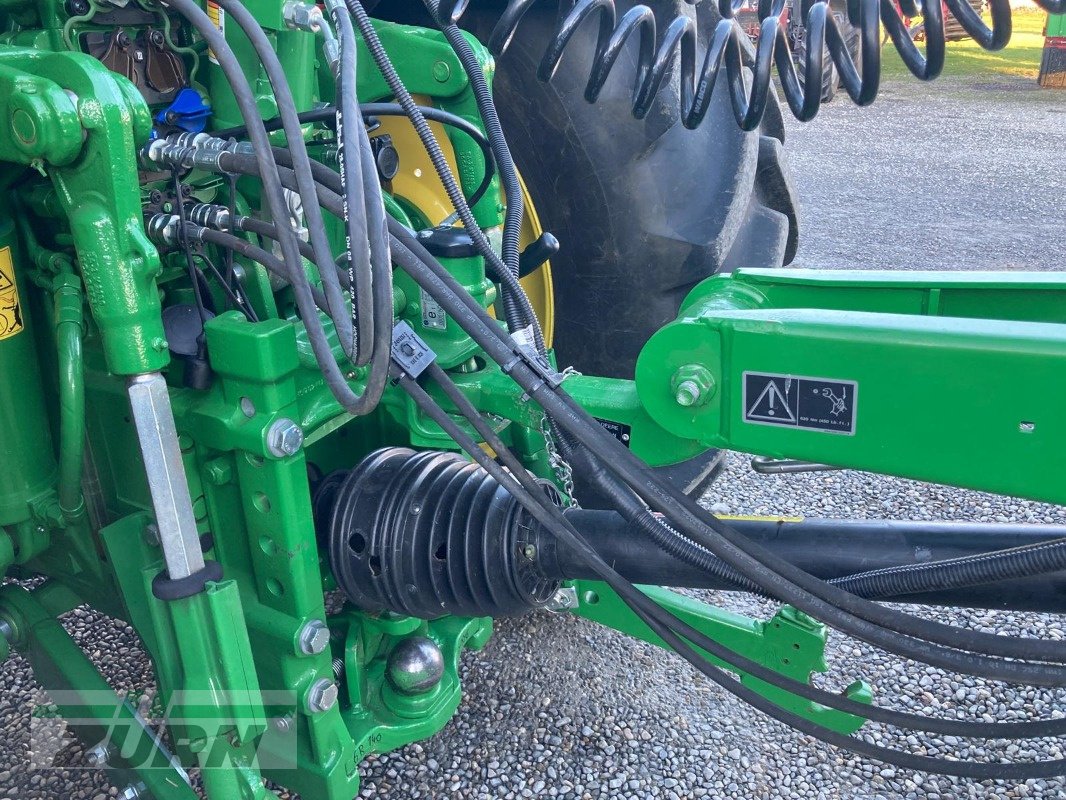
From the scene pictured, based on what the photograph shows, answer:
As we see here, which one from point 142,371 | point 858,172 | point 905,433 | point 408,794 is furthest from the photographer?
point 858,172

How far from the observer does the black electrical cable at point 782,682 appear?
1144mm

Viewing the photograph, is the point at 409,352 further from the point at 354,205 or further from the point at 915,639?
the point at 915,639

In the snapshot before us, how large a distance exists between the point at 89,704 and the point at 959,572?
48.7 inches

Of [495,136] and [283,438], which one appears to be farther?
[495,136]

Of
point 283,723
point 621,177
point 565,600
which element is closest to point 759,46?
point 621,177

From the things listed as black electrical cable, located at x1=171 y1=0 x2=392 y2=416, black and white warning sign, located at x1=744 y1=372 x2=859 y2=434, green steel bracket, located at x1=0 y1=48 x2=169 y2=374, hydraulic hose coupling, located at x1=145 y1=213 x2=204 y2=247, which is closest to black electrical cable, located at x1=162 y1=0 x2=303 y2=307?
black electrical cable, located at x1=171 y1=0 x2=392 y2=416

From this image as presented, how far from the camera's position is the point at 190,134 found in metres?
1.30

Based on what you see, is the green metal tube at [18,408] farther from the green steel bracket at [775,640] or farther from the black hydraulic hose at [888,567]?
the green steel bracket at [775,640]

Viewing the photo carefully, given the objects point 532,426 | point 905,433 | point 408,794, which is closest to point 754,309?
point 905,433

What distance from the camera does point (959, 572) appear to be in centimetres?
110

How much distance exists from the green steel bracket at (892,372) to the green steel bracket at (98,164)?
58 centimetres

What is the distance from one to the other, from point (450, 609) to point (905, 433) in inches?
A: 27.4

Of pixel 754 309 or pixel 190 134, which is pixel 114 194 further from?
pixel 754 309

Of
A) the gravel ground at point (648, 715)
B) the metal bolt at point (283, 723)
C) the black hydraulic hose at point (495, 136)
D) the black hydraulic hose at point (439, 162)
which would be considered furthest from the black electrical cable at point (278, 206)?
the gravel ground at point (648, 715)
